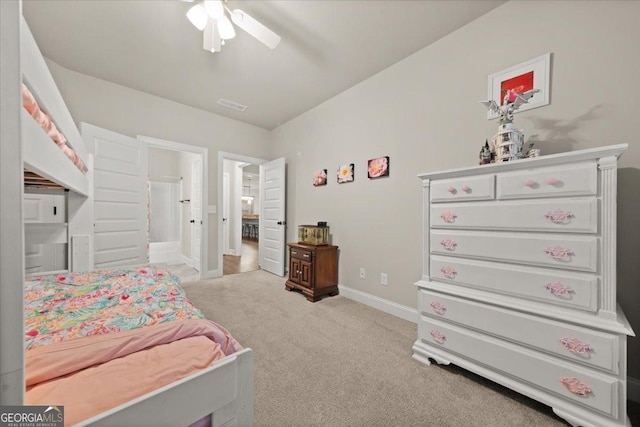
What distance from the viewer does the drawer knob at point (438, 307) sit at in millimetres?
1629

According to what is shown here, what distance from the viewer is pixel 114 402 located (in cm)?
60

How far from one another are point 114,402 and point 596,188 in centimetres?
204

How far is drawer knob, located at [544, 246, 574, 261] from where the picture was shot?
4.00ft

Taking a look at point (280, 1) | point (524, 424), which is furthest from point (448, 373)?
point (280, 1)

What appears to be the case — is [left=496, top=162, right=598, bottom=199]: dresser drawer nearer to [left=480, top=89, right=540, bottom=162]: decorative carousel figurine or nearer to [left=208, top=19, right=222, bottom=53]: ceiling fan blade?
[left=480, top=89, right=540, bottom=162]: decorative carousel figurine

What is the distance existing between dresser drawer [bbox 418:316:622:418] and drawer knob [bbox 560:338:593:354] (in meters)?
0.08

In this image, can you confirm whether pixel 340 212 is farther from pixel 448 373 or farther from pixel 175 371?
pixel 175 371

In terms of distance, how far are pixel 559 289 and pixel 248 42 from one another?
9.84 feet

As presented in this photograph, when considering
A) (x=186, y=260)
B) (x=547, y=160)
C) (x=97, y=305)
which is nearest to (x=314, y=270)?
(x=97, y=305)

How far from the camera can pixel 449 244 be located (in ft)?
5.41

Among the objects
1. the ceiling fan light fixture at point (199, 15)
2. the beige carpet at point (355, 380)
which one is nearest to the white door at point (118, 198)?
the beige carpet at point (355, 380)

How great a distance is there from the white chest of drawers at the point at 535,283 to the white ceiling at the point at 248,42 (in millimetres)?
1442

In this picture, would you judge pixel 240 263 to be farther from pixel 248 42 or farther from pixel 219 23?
pixel 219 23

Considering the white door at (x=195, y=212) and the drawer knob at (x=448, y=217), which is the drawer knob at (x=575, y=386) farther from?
the white door at (x=195, y=212)
